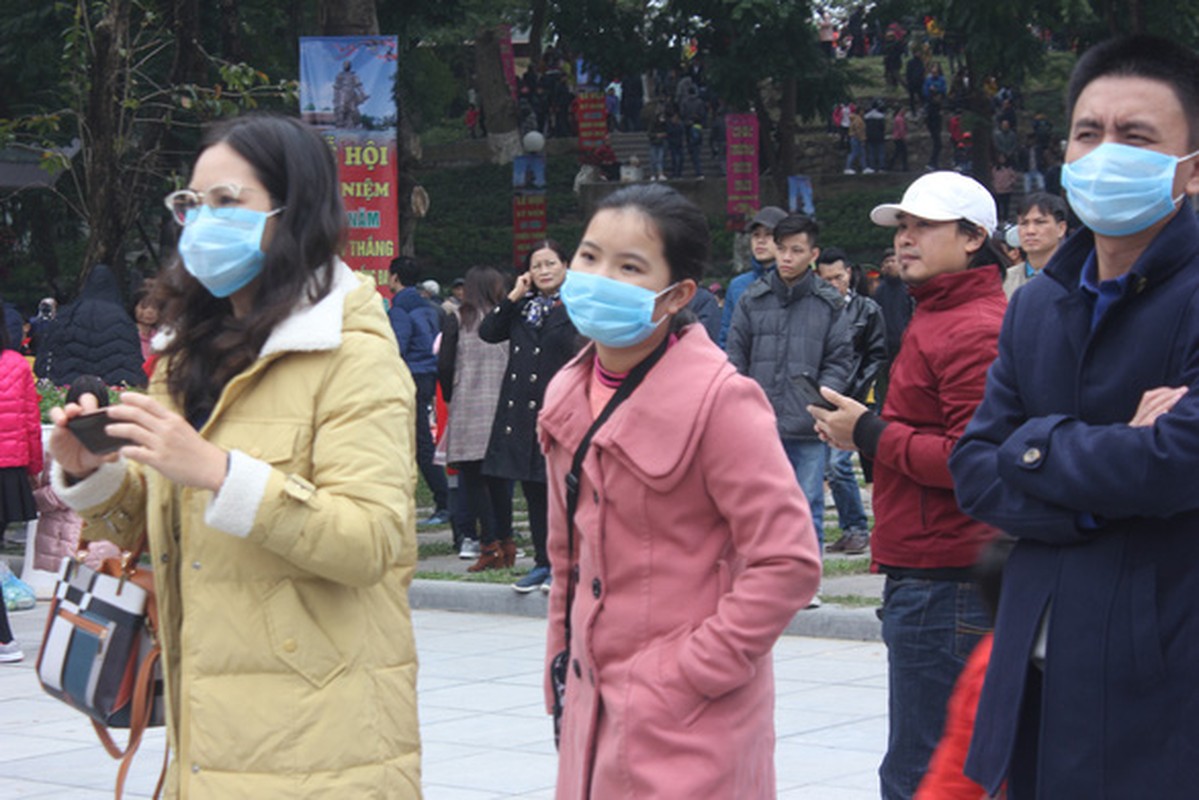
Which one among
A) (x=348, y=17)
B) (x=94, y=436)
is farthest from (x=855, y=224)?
(x=94, y=436)

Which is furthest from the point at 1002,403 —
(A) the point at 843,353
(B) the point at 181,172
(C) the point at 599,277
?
(B) the point at 181,172

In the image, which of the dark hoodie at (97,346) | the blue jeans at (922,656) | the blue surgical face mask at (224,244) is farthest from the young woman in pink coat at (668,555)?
the dark hoodie at (97,346)

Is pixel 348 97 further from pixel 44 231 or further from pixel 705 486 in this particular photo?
pixel 44 231

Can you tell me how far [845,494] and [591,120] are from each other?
91.3 feet

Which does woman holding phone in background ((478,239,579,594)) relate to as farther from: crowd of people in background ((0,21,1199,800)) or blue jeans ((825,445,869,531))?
crowd of people in background ((0,21,1199,800))

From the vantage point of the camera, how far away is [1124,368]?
281 centimetres

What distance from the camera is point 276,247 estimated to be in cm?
337

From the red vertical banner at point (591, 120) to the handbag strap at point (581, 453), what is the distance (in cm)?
3485

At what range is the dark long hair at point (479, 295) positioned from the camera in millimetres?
11930

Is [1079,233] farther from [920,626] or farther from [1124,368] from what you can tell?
[920,626]

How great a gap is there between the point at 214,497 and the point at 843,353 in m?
7.55

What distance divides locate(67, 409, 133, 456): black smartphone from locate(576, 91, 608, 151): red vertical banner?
3518 cm

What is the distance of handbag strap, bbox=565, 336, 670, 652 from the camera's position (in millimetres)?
3602

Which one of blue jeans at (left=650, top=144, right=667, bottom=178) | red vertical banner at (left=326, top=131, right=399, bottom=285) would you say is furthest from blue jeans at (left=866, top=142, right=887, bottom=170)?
red vertical banner at (left=326, top=131, right=399, bottom=285)
